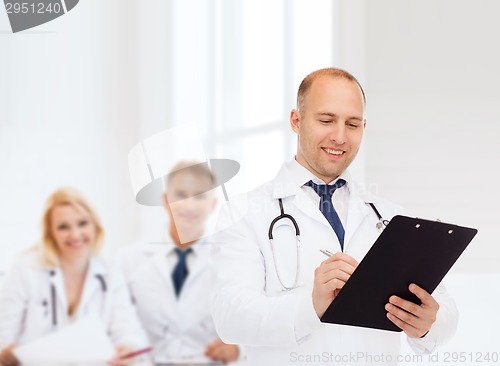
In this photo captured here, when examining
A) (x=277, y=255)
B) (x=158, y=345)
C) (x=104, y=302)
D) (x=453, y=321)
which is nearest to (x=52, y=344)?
(x=104, y=302)

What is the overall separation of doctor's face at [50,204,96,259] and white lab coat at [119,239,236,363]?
0.65 feet

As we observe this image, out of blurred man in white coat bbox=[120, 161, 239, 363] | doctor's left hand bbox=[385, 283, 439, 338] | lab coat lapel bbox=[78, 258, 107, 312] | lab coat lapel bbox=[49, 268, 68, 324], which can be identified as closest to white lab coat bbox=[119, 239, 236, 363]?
blurred man in white coat bbox=[120, 161, 239, 363]

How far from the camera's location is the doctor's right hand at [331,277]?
4.24 feet

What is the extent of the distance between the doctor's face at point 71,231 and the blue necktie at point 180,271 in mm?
403

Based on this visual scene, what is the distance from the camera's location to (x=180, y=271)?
2.96m

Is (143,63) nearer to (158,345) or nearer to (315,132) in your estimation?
(158,345)

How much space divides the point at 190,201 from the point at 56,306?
721 mm

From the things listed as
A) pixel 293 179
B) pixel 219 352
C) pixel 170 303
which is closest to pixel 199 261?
pixel 170 303

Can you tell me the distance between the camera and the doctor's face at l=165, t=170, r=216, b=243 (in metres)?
3.00

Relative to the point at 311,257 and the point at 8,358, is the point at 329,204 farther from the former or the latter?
the point at 8,358

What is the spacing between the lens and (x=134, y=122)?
122 inches

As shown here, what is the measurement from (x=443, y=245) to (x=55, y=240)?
2.13 metres

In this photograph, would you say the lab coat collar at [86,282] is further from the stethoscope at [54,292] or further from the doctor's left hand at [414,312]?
the doctor's left hand at [414,312]

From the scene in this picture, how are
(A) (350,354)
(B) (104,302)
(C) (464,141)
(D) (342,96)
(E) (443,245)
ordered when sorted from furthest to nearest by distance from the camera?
(B) (104,302), (C) (464,141), (D) (342,96), (A) (350,354), (E) (443,245)
